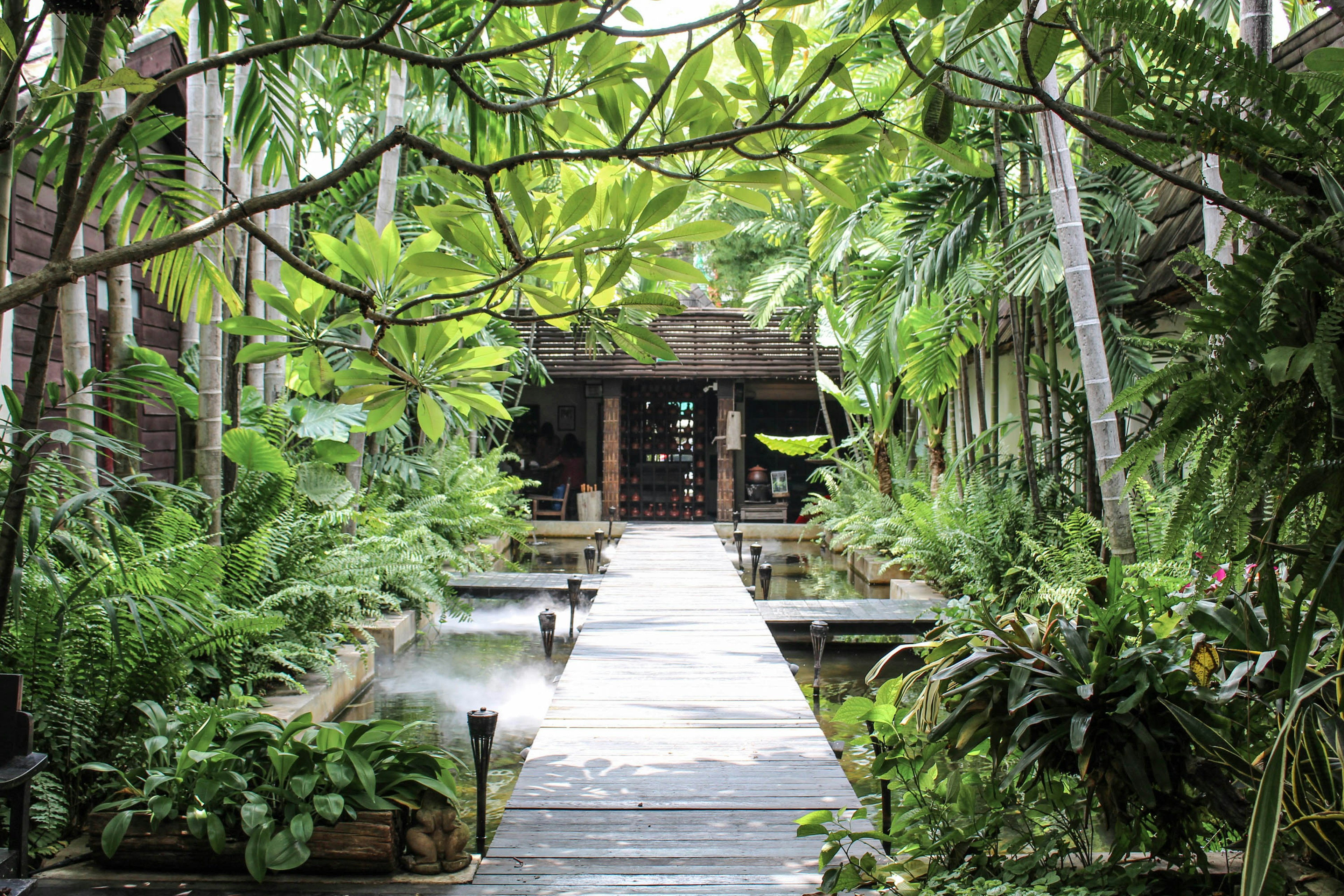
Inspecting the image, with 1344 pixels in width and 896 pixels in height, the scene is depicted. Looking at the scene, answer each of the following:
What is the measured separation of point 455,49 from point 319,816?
6.64 ft

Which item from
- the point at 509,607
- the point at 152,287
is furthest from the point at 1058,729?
the point at 509,607

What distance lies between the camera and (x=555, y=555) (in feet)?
35.4

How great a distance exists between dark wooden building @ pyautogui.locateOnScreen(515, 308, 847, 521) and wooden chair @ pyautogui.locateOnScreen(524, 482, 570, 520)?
1.52ft

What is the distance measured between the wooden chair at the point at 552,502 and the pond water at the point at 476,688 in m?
6.20

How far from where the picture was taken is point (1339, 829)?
1507mm

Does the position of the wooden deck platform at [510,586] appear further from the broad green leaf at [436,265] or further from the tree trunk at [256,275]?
the broad green leaf at [436,265]

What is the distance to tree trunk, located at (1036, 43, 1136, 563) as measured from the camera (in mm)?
3582

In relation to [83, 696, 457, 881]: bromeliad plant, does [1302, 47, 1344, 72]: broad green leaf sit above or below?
above

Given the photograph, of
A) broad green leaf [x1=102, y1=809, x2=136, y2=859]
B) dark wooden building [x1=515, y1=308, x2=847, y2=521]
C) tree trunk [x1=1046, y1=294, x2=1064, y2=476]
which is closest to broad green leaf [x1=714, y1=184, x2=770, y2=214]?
broad green leaf [x1=102, y1=809, x2=136, y2=859]

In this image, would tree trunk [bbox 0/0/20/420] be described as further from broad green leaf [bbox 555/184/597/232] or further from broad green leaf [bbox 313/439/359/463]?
broad green leaf [bbox 313/439/359/463]

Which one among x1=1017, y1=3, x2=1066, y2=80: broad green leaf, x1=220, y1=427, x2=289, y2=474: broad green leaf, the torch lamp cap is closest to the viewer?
x1=1017, y1=3, x2=1066, y2=80: broad green leaf

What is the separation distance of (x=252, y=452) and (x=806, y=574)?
6418 millimetres

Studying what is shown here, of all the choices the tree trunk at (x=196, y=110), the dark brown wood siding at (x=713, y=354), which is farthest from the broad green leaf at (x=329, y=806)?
the dark brown wood siding at (x=713, y=354)

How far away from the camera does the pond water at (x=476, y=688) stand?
387 centimetres
